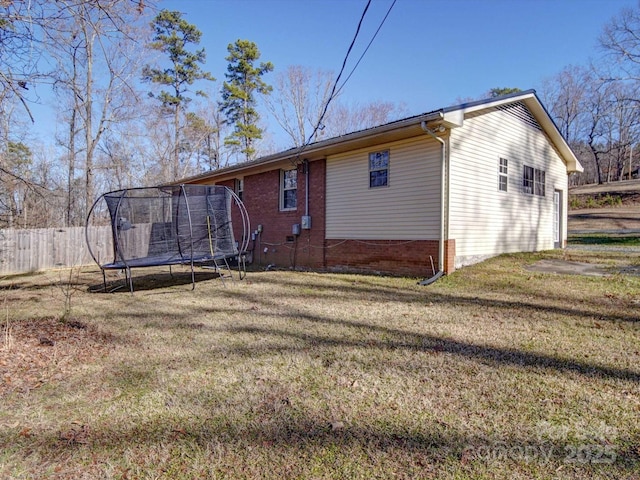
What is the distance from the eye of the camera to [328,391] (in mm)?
2932

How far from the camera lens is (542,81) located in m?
37.9

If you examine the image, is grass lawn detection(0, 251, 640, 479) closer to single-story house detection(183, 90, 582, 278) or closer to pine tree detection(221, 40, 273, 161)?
single-story house detection(183, 90, 582, 278)

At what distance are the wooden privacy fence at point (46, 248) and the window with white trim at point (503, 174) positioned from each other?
43.3 ft

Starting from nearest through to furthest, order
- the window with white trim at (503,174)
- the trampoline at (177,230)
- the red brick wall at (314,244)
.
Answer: the trampoline at (177,230)
the red brick wall at (314,244)
the window with white trim at (503,174)

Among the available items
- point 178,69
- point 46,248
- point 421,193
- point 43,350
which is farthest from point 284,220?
point 178,69

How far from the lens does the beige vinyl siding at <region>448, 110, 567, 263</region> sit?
8.28 m

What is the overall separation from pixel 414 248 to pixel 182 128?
22169 mm

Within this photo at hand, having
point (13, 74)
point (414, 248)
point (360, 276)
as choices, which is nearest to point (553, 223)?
point (414, 248)

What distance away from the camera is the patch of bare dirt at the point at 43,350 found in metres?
3.31

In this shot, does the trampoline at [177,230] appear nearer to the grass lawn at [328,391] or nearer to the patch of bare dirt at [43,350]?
the grass lawn at [328,391]

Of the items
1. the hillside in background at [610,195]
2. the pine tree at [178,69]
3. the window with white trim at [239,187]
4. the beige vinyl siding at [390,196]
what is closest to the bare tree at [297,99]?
the pine tree at [178,69]

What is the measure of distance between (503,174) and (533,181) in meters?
1.99

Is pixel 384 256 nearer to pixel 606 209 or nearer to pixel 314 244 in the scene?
pixel 314 244

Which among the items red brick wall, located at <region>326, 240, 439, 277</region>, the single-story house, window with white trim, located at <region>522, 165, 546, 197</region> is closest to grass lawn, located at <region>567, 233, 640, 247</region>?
the single-story house
